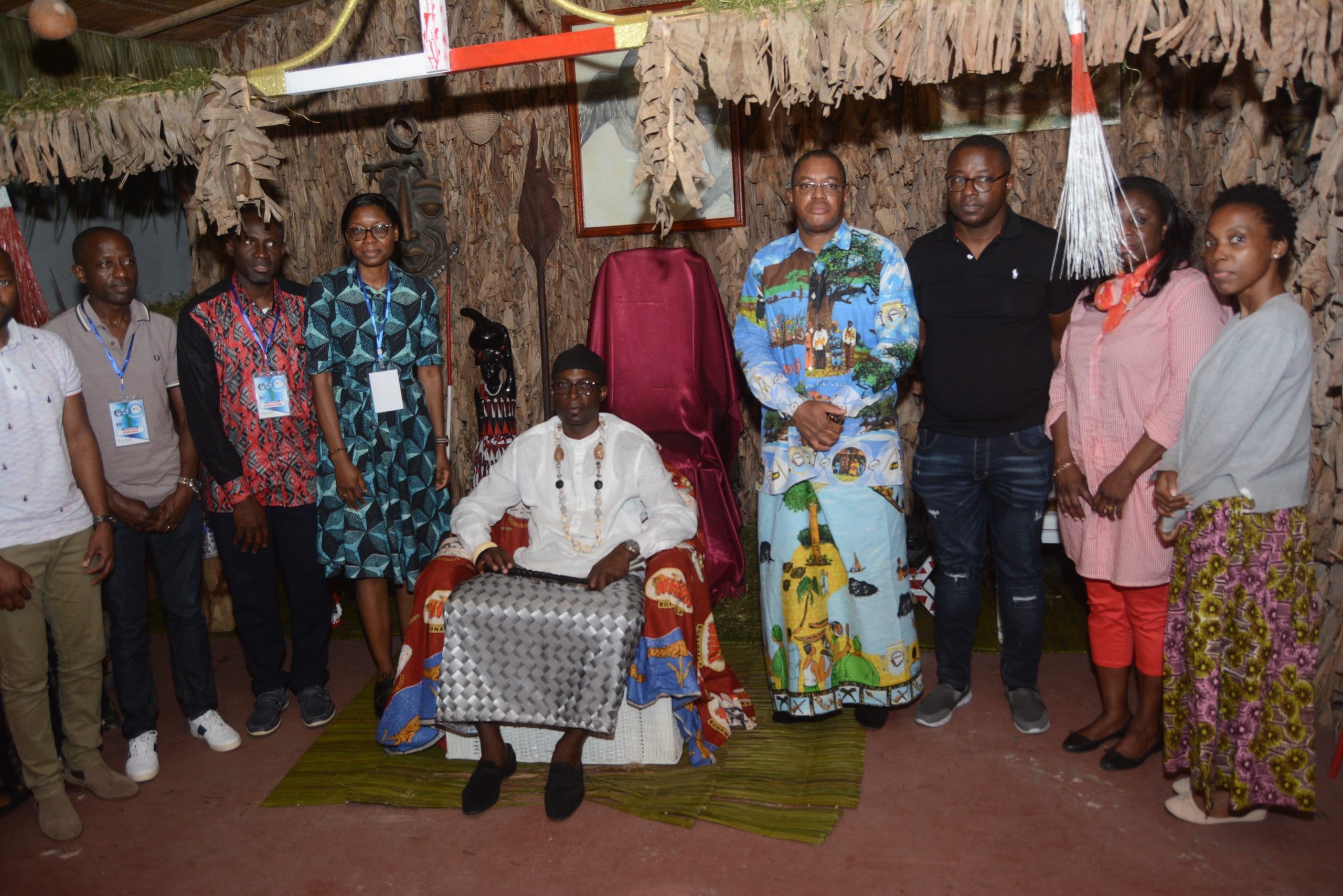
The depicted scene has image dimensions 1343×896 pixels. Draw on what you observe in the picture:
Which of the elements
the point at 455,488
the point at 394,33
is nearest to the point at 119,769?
the point at 455,488

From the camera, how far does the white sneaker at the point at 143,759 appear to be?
11.9 feet

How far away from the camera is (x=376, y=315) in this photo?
12.6ft

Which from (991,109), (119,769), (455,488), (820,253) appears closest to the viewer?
(820,253)

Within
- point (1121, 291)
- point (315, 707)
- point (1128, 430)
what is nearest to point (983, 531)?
point (1128, 430)

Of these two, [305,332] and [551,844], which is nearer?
[551,844]

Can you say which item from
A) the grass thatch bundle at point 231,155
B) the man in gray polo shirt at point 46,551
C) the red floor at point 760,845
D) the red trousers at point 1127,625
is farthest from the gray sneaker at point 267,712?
the red trousers at point 1127,625

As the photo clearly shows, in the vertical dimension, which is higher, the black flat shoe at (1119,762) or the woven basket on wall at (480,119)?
the woven basket on wall at (480,119)

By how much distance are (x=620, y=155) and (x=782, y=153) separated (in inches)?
34.7

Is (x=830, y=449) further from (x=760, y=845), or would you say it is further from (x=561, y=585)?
(x=760, y=845)

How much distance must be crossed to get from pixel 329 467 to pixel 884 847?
→ 8.04 feet

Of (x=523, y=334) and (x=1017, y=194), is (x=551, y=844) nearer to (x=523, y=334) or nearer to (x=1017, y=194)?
(x=523, y=334)

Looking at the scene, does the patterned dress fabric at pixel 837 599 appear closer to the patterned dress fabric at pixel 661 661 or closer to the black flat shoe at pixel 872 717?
the black flat shoe at pixel 872 717

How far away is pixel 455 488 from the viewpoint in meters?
6.05

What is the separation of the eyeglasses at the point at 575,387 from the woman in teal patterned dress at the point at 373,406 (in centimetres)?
67
